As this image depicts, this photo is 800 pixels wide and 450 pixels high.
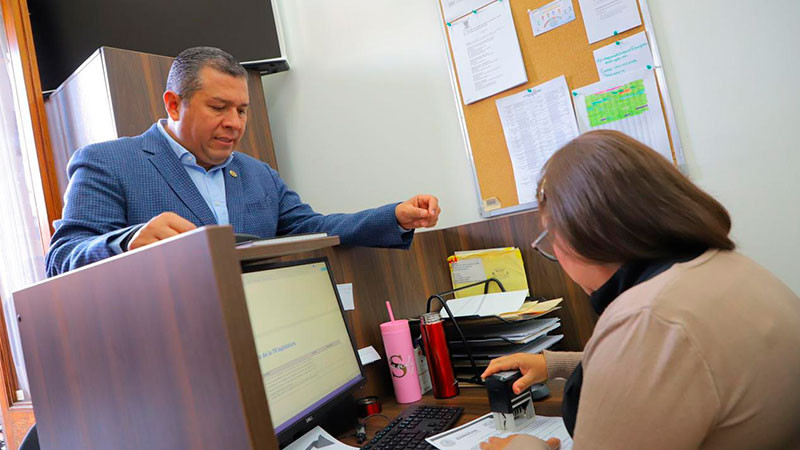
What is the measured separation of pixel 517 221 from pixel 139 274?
1.34 metres

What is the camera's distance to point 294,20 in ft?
8.45

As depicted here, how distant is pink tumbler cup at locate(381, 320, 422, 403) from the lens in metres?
1.43

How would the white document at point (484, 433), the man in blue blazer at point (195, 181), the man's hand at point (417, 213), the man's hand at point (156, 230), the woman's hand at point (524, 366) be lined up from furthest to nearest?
1. the man's hand at point (417, 213)
2. the man in blue blazer at point (195, 181)
3. the woman's hand at point (524, 366)
4. the white document at point (484, 433)
5. the man's hand at point (156, 230)

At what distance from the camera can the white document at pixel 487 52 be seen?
199 cm

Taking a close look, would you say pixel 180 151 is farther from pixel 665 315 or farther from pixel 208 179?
pixel 665 315

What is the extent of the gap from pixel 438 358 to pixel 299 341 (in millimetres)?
437

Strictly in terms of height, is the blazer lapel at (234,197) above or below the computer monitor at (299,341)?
above

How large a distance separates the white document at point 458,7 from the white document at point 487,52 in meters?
0.02

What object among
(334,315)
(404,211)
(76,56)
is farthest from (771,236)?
(76,56)

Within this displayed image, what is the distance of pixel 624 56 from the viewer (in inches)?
69.9

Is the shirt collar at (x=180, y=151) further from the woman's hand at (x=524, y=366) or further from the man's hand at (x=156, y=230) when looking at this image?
the woman's hand at (x=524, y=366)

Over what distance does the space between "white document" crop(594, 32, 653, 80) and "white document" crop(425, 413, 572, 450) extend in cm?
114

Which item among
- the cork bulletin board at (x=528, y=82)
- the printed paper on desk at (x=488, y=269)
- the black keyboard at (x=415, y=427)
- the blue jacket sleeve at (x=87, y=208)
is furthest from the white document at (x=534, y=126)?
the blue jacket sleeve at (x=87, y=208)

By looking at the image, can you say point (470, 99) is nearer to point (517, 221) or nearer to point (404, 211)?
point (517, 221)
